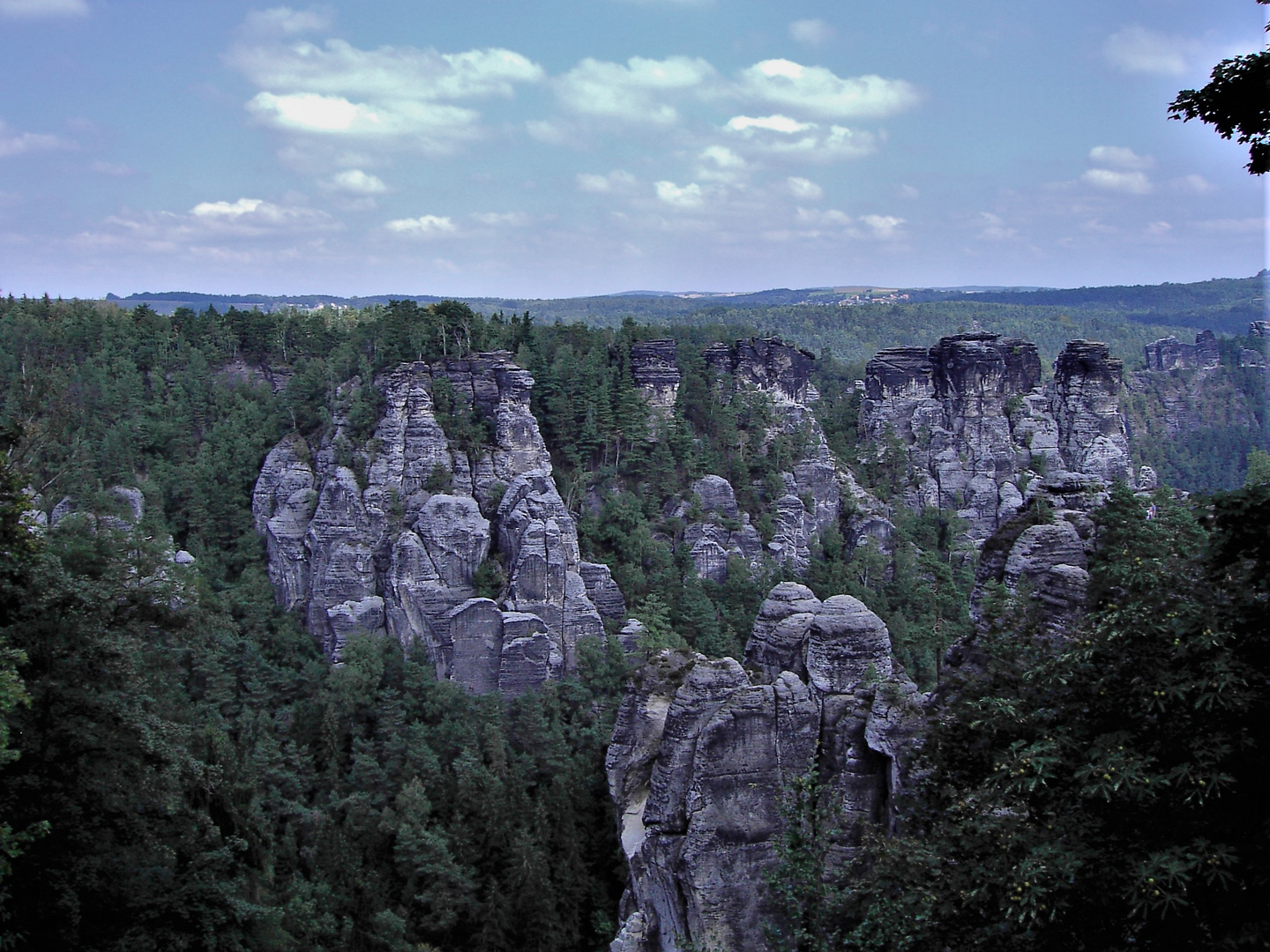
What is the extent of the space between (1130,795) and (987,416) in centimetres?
5223

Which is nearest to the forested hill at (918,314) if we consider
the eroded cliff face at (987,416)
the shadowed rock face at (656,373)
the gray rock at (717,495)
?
the eroded cliff face at (987,416)

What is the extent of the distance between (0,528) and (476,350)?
3323 centimetres

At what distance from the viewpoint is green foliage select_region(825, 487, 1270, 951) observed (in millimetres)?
8617

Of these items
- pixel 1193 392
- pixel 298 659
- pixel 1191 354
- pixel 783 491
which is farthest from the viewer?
pixel 1191 354

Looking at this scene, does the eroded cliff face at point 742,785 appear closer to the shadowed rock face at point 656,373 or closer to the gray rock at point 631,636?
the gray rock at point 631,636

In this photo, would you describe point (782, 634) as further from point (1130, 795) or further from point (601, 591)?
point (601, 591)

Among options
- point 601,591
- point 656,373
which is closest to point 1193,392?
point 656,373

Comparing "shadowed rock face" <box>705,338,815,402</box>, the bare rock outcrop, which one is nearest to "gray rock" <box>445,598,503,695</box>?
"shadowed rock face" <box>705,338,815,402</box>

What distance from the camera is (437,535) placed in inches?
1492

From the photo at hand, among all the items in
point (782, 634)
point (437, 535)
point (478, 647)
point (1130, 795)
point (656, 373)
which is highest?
point (656, 373)

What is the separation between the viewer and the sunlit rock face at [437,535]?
1415 inches

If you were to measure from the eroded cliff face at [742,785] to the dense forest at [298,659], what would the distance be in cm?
368

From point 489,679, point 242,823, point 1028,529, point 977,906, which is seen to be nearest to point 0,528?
point 242,823

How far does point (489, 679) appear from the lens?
35594 mm
